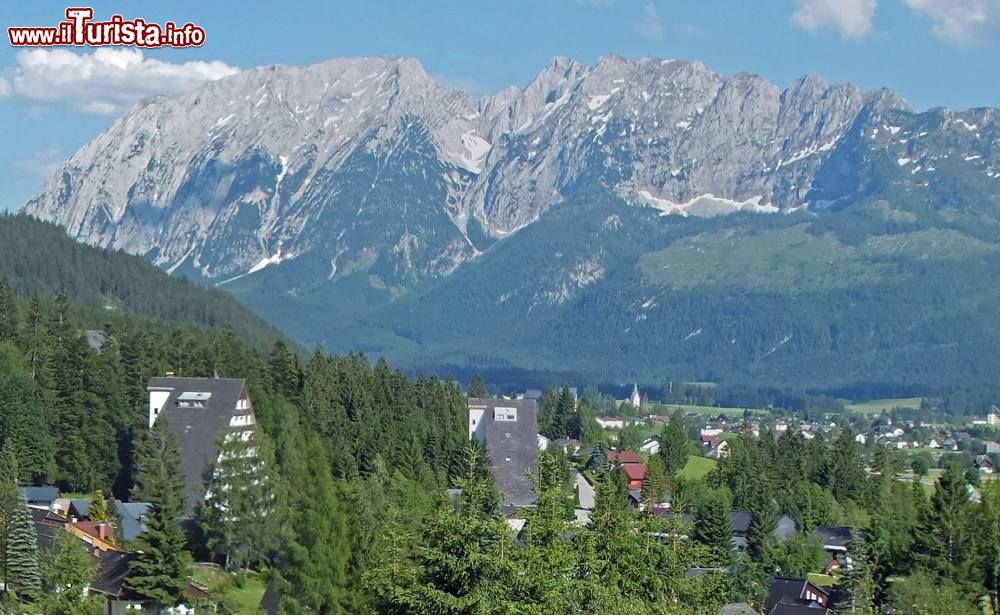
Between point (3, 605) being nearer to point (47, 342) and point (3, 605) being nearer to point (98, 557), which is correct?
point (98, 557)

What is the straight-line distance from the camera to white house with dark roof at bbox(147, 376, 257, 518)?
83.8 m

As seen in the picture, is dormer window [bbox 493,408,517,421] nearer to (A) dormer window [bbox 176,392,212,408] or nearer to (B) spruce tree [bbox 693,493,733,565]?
(B) spruce tree [bbox 693,493,733,565]

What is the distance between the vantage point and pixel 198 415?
86812 millimetres

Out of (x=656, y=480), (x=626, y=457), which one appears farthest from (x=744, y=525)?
(x=626, y=457)

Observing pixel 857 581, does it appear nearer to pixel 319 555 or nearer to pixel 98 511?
pixel 319 555

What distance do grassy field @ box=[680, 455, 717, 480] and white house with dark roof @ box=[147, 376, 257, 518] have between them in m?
40.7

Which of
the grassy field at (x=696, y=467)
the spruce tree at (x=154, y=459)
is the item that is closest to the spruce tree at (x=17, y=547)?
the spruce tree at (x=154, y=459)

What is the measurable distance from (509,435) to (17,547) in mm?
52509

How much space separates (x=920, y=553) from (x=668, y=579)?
3413cm

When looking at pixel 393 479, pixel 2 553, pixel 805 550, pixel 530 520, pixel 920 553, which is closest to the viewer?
pixel 530 520

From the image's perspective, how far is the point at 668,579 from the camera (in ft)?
149

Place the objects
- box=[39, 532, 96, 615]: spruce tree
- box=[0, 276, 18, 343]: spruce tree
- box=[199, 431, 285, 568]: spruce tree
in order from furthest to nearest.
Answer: box=[0, 276, 18, 343]: spruce tree < box=[199, 431, 285, 568]: spruce tree < box=[39, 532, 96, 615]: spruce tree

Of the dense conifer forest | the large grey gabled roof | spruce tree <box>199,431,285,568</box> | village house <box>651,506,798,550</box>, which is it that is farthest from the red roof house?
spruce tree <box>199,431,285,568</box>

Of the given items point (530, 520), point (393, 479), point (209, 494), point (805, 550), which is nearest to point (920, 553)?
point (805, 550)
